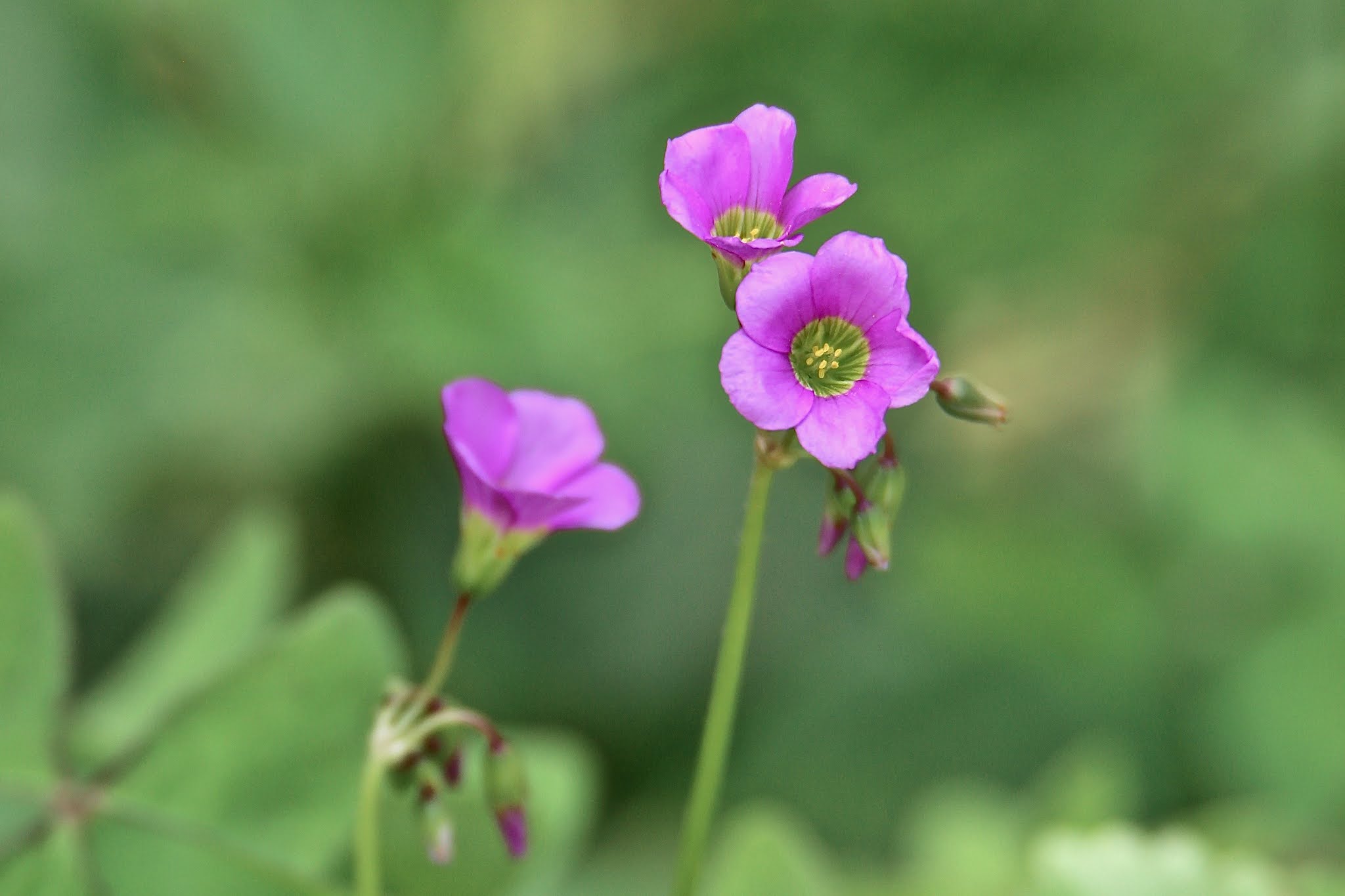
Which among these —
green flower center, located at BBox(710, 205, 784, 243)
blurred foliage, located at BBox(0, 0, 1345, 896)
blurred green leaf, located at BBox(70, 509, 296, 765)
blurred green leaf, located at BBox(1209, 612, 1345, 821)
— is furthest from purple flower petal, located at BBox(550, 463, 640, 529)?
blurred green leaf, located at BBox(1209, 612, 1345, 821)

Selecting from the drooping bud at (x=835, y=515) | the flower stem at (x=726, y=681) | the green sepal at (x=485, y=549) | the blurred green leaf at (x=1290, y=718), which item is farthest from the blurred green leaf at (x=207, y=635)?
the blurred green leaf at (x=1290, y=718)

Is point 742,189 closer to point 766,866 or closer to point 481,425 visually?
point 481,425

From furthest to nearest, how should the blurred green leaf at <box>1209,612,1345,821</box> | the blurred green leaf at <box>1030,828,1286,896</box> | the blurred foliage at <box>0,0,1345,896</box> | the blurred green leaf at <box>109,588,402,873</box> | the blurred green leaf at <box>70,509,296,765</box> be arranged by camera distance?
1. the blurred foliage at <box>0,0,1345,896</box>
2. the blurred green leaf at <box>1209,612,1345,821</box>
3. the blurred green leaf at <box>70,509,296,765</box>
4. the blurred green leaf at <box>109,588,402,873</box>
5. the blurred green leaf at <box>1030,828,1286,896</box>

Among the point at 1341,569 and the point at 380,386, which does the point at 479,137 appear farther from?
the point at 1341,569

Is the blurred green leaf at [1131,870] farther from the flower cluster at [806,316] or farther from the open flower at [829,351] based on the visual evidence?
the open flower at [829,351]

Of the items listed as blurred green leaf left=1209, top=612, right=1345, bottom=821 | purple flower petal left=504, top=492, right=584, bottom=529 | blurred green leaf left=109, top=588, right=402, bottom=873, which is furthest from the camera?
blurred green leaf left=1209, top=612, right=1345, bottom=821

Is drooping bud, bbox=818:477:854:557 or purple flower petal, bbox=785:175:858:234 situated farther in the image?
drooping bud, bbox=818:477:854:557

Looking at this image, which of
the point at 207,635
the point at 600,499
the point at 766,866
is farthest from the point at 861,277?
the point at 207,635

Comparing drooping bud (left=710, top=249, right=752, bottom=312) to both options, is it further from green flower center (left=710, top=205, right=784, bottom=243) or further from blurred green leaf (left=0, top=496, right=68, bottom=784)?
blurred green leaf (left=0, top=496, right=68, bottom=784)
